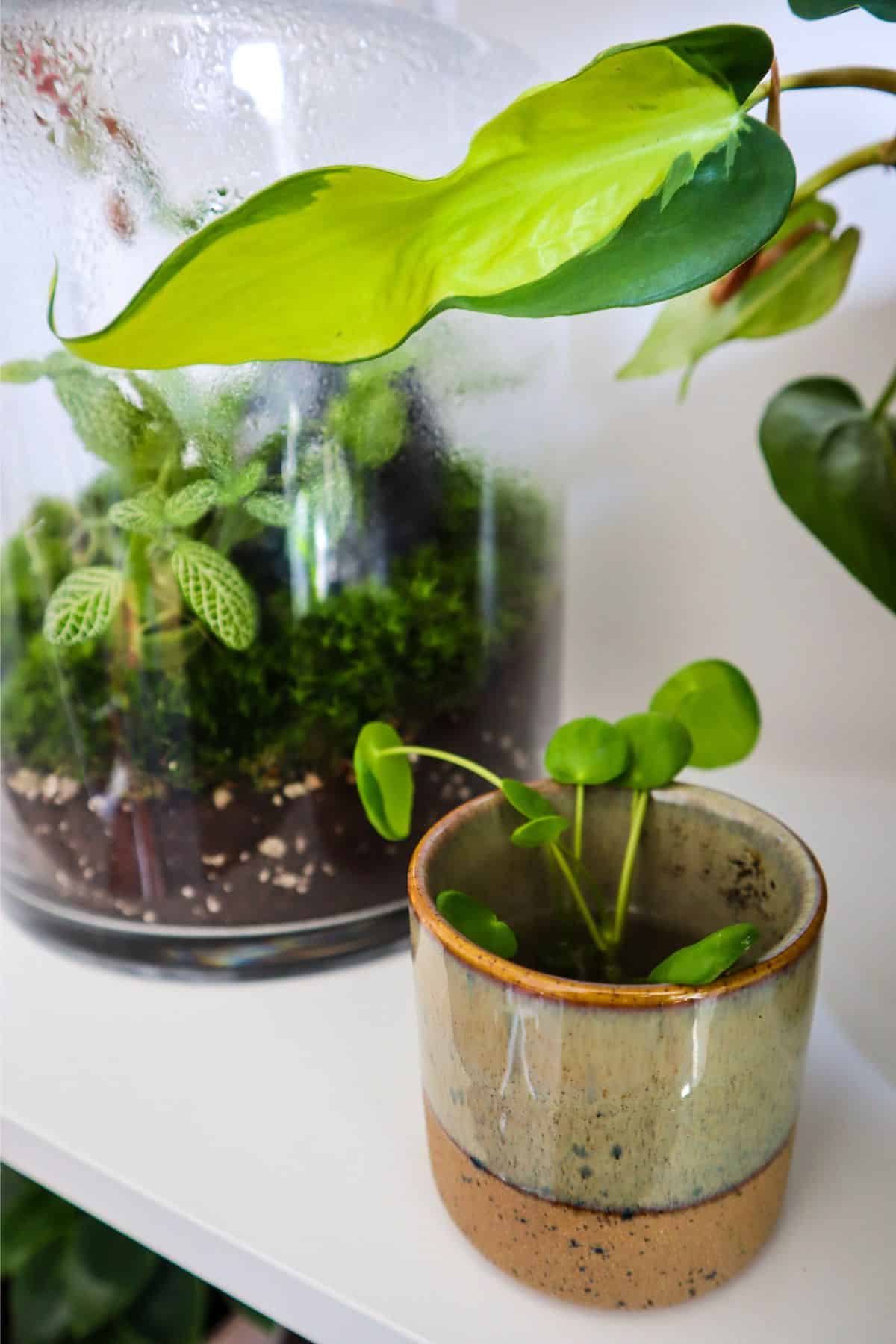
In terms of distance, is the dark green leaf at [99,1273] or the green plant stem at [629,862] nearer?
the green plant stem at [629,862]

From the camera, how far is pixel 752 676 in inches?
30.5

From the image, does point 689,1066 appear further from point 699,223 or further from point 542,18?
point 542,18

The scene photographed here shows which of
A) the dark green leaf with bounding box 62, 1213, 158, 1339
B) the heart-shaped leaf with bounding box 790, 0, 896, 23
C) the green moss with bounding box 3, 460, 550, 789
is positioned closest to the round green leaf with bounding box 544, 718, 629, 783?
the green moss with bounding box 3, 460, 550, 789

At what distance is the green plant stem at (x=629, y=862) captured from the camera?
0.41 m

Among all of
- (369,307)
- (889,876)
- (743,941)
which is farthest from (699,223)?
(889,876)

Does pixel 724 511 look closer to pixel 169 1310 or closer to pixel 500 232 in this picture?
pixel 500 232

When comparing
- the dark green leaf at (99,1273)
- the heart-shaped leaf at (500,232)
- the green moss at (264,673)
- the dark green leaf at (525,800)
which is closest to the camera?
the heart-shaped leaf at (500,232)

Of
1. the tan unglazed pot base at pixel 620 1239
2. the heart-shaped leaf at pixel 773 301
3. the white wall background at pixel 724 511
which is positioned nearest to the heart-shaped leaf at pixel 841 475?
the heart-shaped leaf at pixel 773 301

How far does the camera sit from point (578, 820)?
1.36ft

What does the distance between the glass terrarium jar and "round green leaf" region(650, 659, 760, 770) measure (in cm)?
14

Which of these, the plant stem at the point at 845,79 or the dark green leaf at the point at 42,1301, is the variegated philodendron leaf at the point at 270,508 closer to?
the plant stem at the point at 845,79

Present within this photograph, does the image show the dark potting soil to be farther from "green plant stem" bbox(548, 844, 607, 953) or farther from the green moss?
"green plant stem" bbox(548, 844, 607, 953)

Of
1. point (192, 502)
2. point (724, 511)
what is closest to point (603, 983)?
point (192, 502)

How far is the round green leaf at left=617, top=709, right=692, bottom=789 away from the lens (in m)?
0.40
